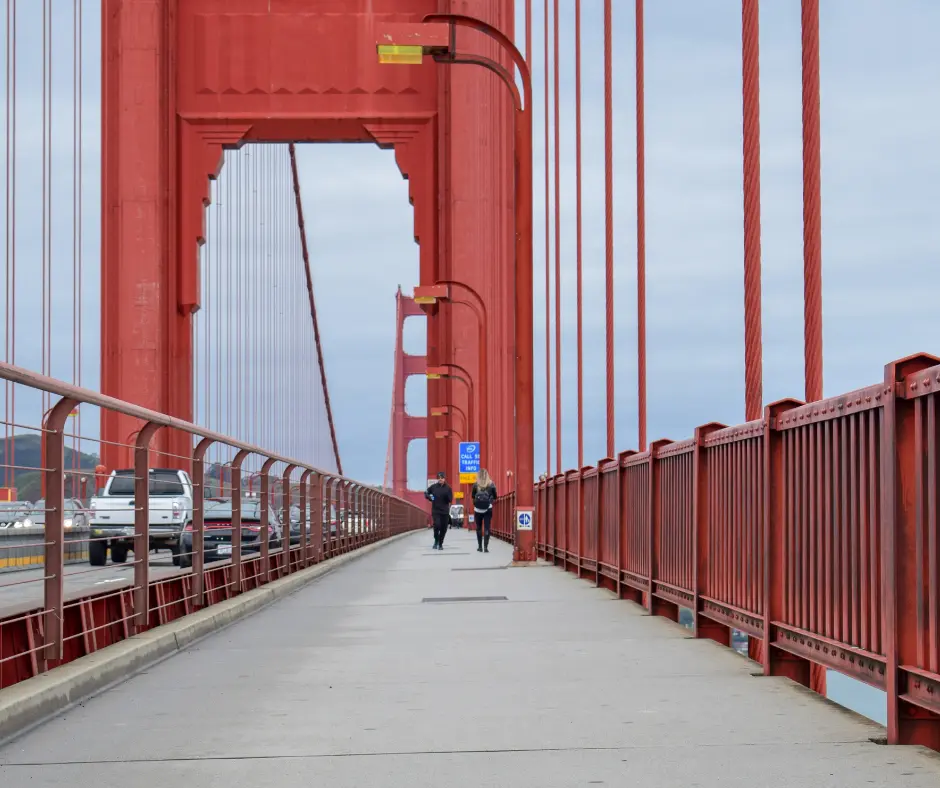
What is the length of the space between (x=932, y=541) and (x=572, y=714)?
163 cm

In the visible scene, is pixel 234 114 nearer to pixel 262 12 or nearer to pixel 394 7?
pixel 262 12

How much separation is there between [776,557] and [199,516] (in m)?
4.19

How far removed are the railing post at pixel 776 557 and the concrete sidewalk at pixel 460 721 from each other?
169 millimetres

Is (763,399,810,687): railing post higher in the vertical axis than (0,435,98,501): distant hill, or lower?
lower

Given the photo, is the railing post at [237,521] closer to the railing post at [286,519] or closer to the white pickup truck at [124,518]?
the white pickup truck at [124,518]

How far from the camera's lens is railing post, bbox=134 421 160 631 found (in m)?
8.09

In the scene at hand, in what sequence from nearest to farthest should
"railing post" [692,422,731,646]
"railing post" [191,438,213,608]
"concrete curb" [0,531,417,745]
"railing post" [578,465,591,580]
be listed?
"concrete curb" [0,531,417,745] < "railing post" [692,422,731,646] < "railing post" [191,438,213,608] < "railing post" [578,465,591,580]

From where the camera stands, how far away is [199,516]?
387 inches

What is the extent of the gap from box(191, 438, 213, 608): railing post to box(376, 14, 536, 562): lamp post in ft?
30.6

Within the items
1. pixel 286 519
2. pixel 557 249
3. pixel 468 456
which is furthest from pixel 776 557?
pixel 468 456

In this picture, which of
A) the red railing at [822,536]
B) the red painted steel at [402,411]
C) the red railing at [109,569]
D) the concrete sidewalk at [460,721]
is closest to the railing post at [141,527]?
the red railing at [109,569]

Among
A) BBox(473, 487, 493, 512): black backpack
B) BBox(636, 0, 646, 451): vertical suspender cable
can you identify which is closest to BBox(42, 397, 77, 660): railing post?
BBox(636, 0, 646, 451): vertical suspender cable

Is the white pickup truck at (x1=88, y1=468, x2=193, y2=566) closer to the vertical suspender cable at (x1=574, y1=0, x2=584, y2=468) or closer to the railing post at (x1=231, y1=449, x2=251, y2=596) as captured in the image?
the railing post at (x1=231, y1=449, x2=251, y2=596)

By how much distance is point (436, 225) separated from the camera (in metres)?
46.8
